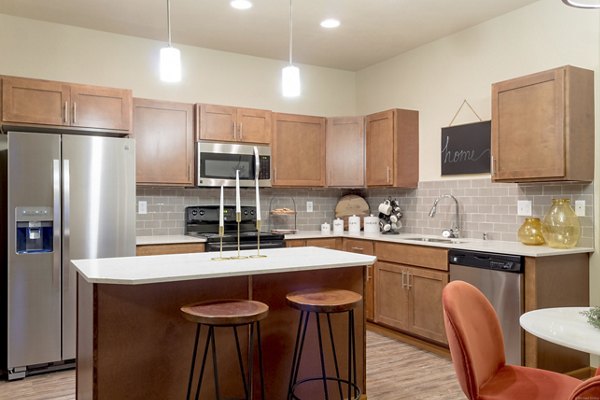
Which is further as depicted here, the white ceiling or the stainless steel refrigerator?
the white ceiling

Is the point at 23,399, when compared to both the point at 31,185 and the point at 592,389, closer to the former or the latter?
the point at 31,185

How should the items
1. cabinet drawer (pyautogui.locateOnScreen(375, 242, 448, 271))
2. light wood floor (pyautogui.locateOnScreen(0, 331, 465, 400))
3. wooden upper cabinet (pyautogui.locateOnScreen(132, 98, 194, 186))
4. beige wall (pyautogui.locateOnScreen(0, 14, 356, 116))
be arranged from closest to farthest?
1. light wood floor (pyautogui.locateOnScreen(0, 331, 465, 400))
2. cabinet drawer (pyautogui.locateOnScreen(375, 242, 448, 271))
3. beige wall (pyautogui.locateOnScreen(0, 14, 356, 116))
4. wooden upper cabinet (pyautogui.locateOnScreen(132, 98, 194, 186))

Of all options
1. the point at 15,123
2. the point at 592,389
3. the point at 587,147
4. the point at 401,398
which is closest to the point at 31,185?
the point at 15,123

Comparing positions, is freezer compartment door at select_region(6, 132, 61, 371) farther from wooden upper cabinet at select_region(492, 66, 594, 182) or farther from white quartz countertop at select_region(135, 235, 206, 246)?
wooden upper cabinet at select_region(492, 66, 594, 182)

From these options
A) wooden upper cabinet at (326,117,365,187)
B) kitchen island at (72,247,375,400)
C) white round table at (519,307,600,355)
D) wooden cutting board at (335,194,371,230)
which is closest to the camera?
white round table at (519,307,600,355)

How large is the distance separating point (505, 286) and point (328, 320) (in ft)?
4.35

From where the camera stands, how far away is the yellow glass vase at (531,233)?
350 centimetres

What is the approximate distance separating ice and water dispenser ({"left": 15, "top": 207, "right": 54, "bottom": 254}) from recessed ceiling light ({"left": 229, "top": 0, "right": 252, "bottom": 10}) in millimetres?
2062

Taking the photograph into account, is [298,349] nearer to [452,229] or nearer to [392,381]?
[392,381]

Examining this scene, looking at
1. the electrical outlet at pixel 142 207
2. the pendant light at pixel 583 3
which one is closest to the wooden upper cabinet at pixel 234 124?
the electrical outlet at pixel 142 207

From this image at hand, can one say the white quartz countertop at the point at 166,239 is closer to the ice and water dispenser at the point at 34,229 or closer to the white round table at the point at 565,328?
the ice and water dispenser at the point at 34,229

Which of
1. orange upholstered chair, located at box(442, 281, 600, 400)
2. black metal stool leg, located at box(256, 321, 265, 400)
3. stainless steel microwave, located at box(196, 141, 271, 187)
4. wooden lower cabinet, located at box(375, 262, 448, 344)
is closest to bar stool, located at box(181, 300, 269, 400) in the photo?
black metal stool leg, located at box(256, 321, 265, 400)

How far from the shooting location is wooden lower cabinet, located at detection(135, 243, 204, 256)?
12.7 feet

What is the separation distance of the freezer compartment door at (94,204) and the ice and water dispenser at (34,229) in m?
0.11
